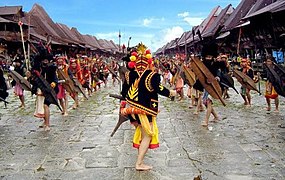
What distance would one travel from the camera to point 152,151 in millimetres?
6535

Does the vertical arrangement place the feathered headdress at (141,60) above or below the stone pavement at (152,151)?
above

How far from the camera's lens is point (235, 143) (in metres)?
7.02

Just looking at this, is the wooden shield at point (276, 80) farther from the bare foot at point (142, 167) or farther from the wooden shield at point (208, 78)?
the bare foot at point (142, 167)

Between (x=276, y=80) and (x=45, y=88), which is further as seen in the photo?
(x=276, y=80)

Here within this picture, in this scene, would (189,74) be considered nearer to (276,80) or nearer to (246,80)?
(246,80)

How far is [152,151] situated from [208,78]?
2465mm

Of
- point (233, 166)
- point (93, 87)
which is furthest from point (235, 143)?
point (93, 87)

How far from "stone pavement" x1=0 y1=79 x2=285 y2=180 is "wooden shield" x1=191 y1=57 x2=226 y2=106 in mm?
748

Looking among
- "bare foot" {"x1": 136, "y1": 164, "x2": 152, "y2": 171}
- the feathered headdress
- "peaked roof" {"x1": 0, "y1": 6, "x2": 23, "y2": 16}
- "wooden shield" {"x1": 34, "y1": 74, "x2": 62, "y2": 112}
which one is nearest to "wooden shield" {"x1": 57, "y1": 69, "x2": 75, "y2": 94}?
"wooden shield" {"x1": 34, "y1": 74, "x2": 62, "y2": 112}

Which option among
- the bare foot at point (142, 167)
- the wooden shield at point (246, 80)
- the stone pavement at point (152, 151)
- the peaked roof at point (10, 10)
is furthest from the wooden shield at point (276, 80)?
the peaked roof at point (10, 10)

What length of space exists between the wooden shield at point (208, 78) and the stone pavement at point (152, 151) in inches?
29.4

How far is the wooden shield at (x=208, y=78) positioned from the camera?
8258 mm

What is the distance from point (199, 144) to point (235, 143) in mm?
608

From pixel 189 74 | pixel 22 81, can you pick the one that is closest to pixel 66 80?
pixel 22 81
